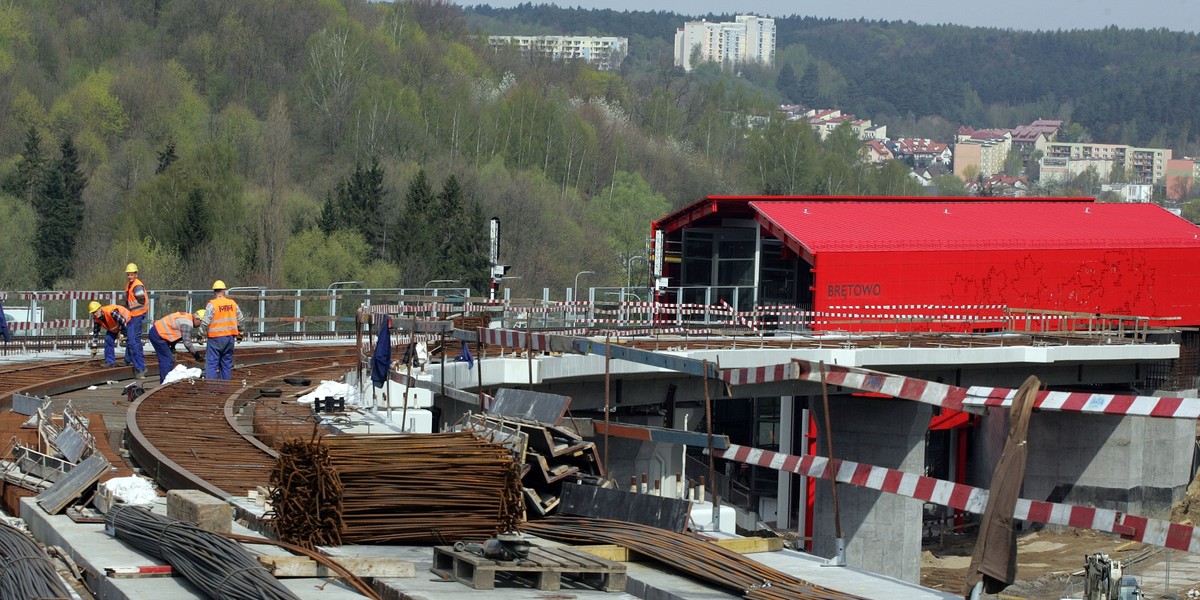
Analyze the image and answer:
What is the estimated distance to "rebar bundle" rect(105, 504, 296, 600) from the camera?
8648 millimetres

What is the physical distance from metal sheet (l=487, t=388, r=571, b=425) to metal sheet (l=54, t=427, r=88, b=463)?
3.33m

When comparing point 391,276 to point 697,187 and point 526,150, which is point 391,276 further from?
point 697,187

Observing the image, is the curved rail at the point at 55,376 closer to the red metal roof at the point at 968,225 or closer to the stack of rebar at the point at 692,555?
the stack of rebar at the point at 692,555

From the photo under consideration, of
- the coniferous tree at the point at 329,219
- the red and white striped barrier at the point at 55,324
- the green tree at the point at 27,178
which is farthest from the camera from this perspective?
the green tree at the point at 27,178

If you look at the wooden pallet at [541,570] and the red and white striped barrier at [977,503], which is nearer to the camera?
the red and white striped barrier at [977,503]

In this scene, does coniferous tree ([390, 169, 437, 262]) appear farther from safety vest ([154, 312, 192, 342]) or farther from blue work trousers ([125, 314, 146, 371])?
safety vest ([154, 312, 192, 342])

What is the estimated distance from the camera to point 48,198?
7100 cm

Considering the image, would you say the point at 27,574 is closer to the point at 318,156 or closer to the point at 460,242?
the point at 460,242

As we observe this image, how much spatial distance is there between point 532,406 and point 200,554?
13.9 feet

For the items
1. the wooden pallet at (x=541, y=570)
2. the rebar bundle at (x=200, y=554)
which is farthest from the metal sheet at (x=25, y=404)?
the wooden pallet at (x=541, y=570)

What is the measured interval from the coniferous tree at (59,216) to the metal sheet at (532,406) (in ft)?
195

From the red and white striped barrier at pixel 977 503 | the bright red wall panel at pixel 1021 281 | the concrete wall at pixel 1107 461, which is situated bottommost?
the concrete wall at pixel 1107 461

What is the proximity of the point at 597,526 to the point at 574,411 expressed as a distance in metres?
17.9

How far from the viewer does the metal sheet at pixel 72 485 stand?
11.7m
